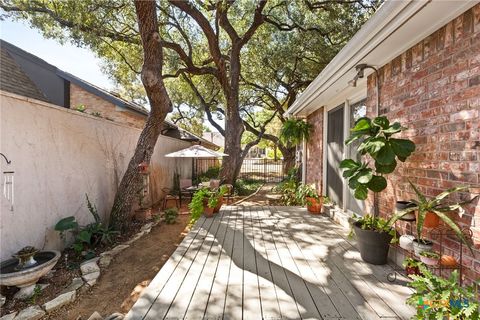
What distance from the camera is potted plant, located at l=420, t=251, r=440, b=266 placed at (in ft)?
6.97

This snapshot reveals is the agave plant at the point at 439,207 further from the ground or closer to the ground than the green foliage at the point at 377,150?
closer to the ground

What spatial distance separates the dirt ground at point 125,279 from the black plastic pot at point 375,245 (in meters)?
2.78

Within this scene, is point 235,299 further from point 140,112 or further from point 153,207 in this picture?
point 140,112

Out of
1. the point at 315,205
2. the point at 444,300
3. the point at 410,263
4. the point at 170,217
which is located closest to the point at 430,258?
the point at 410,263

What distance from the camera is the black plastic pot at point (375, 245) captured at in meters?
2.80

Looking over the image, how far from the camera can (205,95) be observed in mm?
15008

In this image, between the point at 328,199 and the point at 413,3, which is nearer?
the point at 413,3

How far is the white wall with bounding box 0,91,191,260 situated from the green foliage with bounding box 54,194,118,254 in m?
0.19

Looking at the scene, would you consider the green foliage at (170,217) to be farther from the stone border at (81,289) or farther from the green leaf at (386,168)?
the green leaf at (386,168)

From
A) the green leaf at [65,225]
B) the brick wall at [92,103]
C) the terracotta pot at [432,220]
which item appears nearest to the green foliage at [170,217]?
the green leaf at [65,225]

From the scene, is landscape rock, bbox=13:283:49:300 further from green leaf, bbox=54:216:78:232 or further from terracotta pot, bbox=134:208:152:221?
terracotta pot, bbox=134:208:152:221

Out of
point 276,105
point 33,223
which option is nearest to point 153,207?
A: point 33,223

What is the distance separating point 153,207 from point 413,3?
314 inches

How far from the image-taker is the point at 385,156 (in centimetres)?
246
